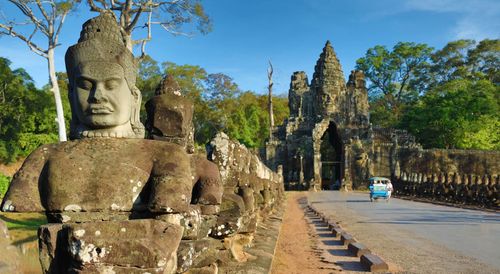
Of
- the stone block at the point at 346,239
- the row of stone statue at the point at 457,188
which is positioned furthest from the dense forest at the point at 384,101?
the stone block at the point at 346,239

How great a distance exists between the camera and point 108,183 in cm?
247

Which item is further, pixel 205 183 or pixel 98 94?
pixel 205 183

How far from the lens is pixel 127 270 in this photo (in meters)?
2.01

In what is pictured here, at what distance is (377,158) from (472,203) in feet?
59.4

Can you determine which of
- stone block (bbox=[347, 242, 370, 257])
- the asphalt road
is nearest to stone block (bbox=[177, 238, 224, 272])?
stone block (bbox=[347, 242, 370, 257])

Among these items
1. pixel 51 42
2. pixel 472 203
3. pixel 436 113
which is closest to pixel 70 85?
pixel 51 42

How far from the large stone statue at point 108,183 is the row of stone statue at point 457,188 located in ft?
63.5

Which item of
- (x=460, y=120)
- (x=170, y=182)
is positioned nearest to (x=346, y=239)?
(x=170, y=182)

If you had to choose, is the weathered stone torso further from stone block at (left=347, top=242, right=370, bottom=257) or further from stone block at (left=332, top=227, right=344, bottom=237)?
stone block at (left=332, top=227, right=344, bottom=237)

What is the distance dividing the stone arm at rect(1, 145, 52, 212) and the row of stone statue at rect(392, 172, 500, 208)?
65.2ft

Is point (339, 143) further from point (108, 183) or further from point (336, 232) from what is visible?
point (108, 183)

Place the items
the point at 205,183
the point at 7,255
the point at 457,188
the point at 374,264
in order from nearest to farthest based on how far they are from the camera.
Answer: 1. the point at 7,255
2. the point at 205,183
3. the point at 374,264
4. the point at 457,188

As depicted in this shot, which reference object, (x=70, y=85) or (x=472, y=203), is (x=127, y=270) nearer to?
(x=70, y=85)

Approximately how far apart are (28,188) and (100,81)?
0.74 metres
